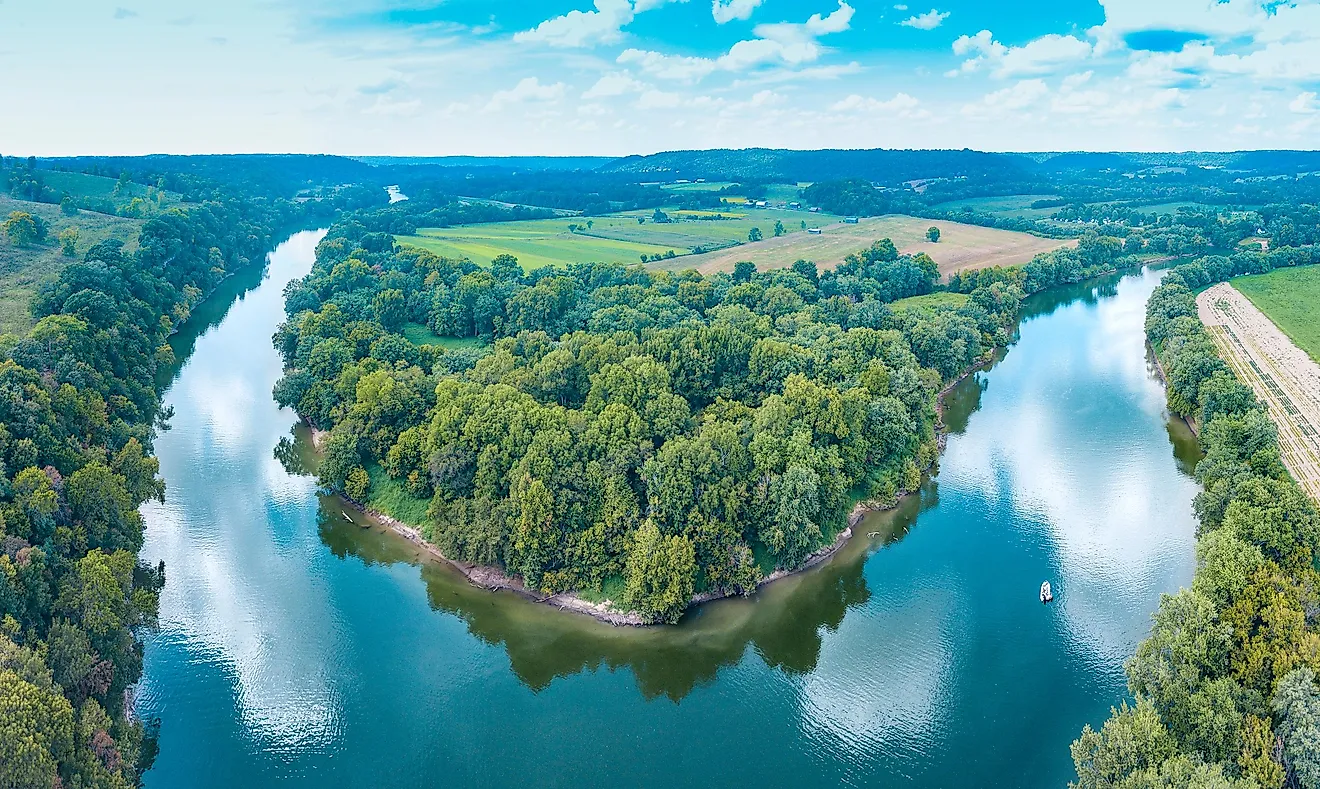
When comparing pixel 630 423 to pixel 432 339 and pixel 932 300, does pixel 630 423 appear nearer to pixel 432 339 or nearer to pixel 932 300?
pixel 432 339

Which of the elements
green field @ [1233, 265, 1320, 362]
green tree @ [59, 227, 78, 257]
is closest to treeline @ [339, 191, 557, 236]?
A: green tree @ [59, 227, 78, 257]

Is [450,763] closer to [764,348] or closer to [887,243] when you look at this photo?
[764,348]

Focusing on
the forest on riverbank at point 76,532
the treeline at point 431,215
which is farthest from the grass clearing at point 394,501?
the treeline at point 431,215

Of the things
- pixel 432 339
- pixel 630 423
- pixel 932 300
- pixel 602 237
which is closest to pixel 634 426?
pixel 630 423

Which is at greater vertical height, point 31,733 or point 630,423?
point 630,423

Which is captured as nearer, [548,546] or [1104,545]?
[548,546]

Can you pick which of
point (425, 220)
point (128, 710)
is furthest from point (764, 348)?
point (425, 220)

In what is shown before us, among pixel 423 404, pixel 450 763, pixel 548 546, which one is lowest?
pixel 450 763
